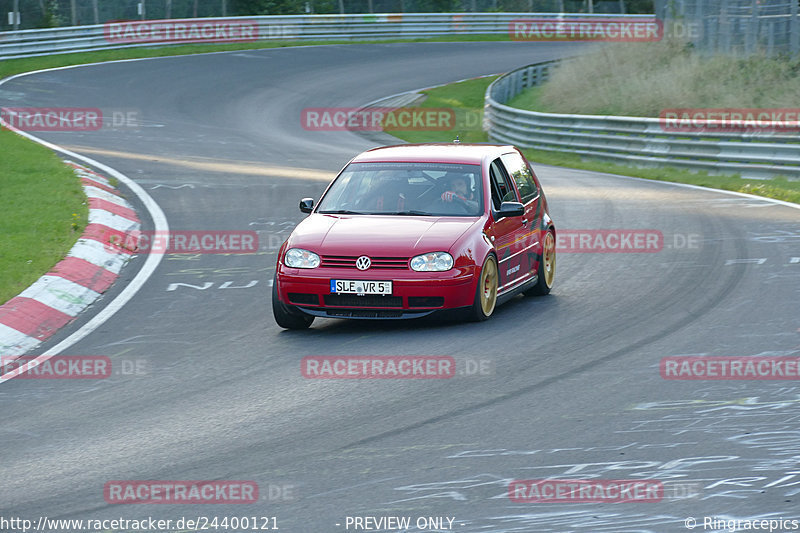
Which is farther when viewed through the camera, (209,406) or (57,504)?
(209,406)

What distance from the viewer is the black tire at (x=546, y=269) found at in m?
11.7

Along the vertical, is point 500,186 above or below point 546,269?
Answer: above

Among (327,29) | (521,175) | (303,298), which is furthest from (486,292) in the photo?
(327,29)

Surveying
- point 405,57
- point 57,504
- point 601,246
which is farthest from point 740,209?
point 405,57

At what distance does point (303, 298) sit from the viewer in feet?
32.6

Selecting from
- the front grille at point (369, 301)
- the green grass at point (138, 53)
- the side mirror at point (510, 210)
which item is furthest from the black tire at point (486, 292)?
the green grass at point (138, 53)

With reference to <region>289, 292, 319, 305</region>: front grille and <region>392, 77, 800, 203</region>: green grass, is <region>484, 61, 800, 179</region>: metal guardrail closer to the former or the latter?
<region>392, 77, 800, 203</region>: green grass

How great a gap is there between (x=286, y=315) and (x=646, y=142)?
16589 millimetres

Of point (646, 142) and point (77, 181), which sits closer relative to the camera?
point (77, 181)

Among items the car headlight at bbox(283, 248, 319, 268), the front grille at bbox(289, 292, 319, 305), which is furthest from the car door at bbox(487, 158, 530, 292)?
the front grille at bbox(289, 292, 319, 305)

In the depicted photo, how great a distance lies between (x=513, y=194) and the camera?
38.1ft

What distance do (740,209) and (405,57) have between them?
31498 mm

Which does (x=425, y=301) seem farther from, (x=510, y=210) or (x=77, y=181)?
(x=77, y=181)

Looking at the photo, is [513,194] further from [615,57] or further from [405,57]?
[405,57]
